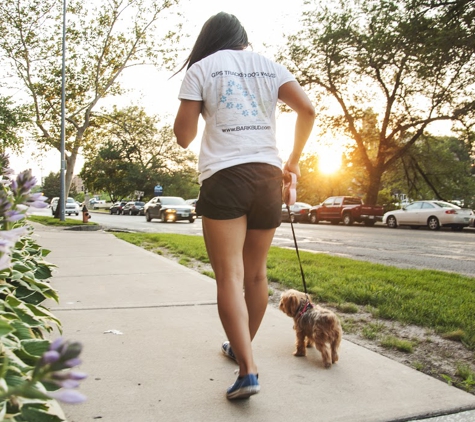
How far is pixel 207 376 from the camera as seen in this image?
252 centimetres

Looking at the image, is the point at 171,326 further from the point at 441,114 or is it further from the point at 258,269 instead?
the point at 441,114

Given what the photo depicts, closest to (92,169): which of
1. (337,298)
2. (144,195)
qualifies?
(144,195)

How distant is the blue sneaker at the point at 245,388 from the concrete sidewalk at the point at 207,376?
0.04 meters

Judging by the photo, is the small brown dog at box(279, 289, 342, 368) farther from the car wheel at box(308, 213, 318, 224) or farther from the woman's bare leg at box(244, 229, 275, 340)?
the car wheel at box(308, 213, 318, 224)

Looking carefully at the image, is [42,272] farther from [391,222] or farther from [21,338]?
[391,222]

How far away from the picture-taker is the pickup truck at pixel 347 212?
26.1 meters

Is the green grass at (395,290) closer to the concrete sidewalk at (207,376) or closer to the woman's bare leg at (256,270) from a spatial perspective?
the concrete sidewalk at (207,376)

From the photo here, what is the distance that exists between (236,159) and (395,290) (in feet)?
10.5

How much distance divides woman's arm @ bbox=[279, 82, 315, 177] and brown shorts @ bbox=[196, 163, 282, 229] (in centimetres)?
26

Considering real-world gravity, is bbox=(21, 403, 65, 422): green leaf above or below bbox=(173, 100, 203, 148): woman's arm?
below

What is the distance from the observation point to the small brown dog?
272cm

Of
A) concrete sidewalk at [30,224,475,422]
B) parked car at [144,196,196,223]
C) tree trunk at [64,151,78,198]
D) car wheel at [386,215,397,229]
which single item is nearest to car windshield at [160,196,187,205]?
parked car at [144,196,196,223]

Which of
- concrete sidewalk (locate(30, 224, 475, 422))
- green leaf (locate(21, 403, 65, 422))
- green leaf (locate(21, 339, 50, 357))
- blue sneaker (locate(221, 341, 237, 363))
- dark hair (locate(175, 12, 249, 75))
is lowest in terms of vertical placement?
concrete sidewalk (locate(30, 224, 475, 422))

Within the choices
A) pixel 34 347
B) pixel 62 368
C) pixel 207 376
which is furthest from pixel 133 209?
pixel 62 368
